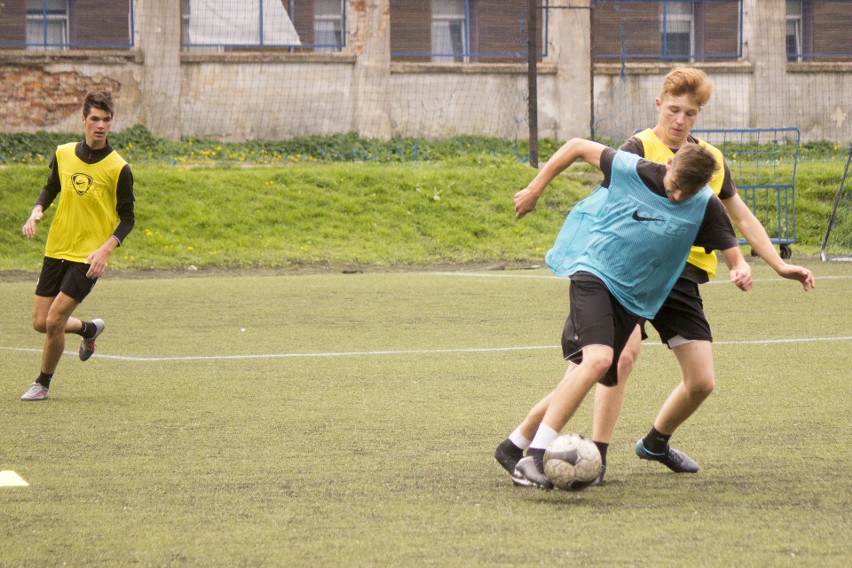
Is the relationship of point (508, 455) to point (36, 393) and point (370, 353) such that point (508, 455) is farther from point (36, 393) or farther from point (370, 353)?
point (370, 353)

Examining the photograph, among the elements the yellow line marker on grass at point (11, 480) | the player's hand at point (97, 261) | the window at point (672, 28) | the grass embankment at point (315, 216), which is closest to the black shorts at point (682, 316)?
the yellow line marker on grass at point (11, 480)

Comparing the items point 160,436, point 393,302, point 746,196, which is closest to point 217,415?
point 160,436

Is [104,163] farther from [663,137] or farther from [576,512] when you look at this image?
[576,512]

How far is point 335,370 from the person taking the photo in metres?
8.89

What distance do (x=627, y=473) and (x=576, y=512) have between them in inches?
33.0

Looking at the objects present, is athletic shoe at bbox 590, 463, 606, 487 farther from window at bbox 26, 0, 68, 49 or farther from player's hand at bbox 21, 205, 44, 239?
window at bbox 26, 0, 68, 49

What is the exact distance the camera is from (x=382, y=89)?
24.0 m

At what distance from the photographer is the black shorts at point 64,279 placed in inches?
314

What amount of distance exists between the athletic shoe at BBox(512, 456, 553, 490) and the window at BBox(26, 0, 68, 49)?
24.7 metres

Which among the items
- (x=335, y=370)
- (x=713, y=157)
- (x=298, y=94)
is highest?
(x=298, y=94)

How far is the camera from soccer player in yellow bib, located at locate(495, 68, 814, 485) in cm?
551

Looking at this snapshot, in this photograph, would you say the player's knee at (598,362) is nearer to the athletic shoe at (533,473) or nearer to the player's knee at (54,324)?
the athletic shoe at (533,473)

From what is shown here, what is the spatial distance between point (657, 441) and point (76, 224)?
4196 mm

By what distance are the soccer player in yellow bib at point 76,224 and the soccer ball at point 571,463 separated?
12.7ft
